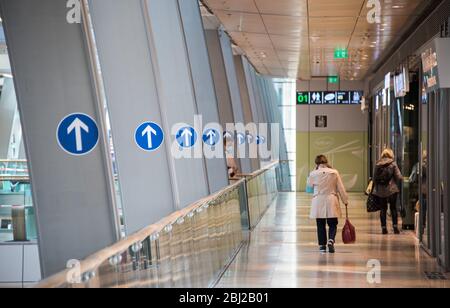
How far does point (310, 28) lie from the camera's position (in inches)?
624

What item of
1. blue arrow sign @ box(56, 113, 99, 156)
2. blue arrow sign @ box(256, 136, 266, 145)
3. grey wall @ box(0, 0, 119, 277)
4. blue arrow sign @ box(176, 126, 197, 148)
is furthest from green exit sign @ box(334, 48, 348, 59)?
blue arrow sign @ box(56, 113, 99, 156)

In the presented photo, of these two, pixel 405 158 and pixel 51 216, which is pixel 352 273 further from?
pixel 405 158

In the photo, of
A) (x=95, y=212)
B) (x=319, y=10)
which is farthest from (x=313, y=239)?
(x=95, y=212)

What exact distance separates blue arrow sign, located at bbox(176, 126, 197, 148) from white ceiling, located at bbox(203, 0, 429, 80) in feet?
7.45

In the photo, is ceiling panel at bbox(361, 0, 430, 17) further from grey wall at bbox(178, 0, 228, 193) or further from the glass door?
grey wall at bbox(178, 0, 228, 193)

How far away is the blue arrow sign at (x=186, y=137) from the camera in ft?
39.5

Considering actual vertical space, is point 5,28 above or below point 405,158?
above

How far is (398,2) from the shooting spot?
40.7ft

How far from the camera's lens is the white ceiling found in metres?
13.2

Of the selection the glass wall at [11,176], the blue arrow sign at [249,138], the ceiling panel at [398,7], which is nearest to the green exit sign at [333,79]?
the blue arrow sign at [249,138]

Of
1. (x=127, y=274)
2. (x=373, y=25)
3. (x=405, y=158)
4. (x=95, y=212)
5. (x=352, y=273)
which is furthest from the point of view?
(x=405, y=158)

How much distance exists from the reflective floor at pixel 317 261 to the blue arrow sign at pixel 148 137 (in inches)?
71.4

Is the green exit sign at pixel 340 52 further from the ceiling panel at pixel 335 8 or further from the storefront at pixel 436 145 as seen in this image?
the storefront at pixel 436 145

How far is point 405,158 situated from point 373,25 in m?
3.39
